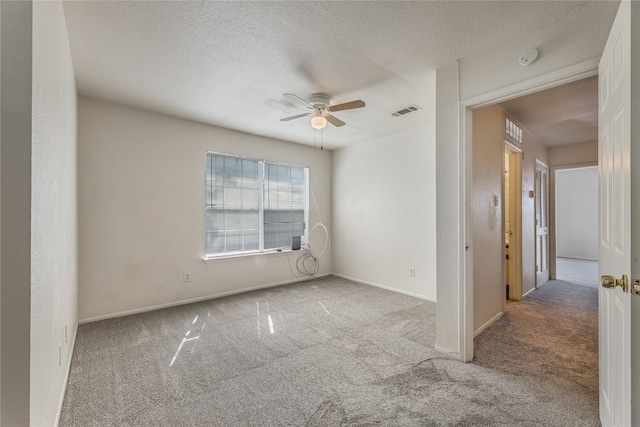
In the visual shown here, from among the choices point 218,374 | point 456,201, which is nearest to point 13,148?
point 218,374

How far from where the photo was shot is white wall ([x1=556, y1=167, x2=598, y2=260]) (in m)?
7.78

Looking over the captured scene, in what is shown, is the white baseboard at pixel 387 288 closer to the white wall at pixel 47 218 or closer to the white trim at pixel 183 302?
the white trim at pixel 183 302

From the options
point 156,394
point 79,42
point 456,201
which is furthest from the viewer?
point 456,201

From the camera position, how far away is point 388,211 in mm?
4805

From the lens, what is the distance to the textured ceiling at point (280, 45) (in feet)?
6.18

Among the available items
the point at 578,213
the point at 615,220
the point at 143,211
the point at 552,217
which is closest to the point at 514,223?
the point at 552,217

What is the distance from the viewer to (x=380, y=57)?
2443 mm

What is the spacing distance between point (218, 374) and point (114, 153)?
2921 millimetres

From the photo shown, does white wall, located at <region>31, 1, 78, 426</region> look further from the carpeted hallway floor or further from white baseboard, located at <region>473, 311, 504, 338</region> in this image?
white baseboard, located at <region>473, 311, 504, 338</region>

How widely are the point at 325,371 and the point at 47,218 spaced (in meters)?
2.08

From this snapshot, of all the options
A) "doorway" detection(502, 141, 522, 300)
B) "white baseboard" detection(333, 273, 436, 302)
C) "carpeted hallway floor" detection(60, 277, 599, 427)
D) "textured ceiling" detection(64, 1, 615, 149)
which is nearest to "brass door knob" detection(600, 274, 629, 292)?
"carpeted hallway floor" detection(60, 277, 599, 427)

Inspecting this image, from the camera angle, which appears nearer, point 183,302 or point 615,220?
point 615,220

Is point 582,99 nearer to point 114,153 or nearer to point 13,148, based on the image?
point 13,148

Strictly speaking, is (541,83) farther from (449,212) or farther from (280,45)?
(280,45)
